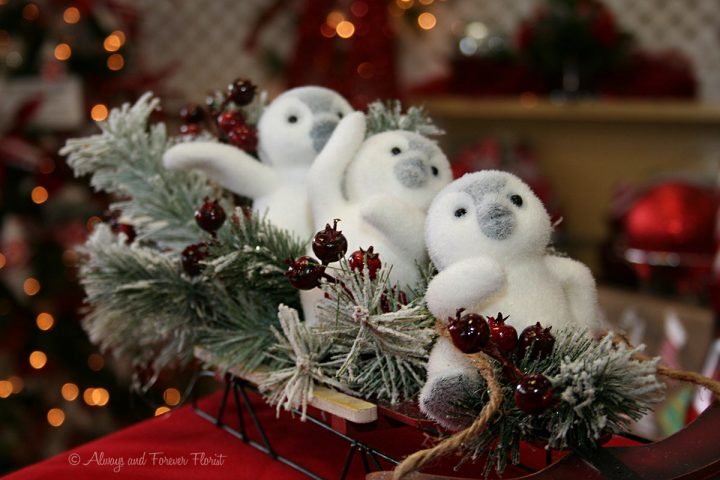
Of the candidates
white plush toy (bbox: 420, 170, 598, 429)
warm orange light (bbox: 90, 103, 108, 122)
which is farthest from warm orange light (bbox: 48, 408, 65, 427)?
white plush toy (bbox: 420, 170, 598, 429)

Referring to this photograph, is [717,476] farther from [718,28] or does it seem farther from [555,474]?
[718,28]

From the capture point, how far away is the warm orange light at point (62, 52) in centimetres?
162

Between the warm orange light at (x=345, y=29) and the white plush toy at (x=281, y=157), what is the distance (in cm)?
144

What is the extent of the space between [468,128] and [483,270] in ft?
6.24

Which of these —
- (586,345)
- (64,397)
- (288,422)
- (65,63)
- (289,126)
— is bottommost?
(64,397)

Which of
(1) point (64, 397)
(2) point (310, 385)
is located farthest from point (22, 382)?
(2) point (310, 385)

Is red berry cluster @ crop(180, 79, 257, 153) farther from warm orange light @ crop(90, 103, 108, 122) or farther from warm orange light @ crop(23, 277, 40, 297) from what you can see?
warm orange light @ crop(23, 277, 40, 297)

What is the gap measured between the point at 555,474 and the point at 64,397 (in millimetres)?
1418

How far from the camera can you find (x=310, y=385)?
0.55 meters

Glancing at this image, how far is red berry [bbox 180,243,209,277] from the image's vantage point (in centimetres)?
62

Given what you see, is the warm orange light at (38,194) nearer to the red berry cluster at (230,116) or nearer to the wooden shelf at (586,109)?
the wooden shelf at (586,109)

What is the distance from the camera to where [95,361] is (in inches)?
65.1

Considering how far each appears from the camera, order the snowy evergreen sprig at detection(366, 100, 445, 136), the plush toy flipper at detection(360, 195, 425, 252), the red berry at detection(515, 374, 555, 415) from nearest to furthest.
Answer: the red berry at detection(515, 374, 555, 415), the plush toy flipper at detection(360, 195, 425, 252), the snowy evergreen sprig at detection(366, 100, 445, 136)

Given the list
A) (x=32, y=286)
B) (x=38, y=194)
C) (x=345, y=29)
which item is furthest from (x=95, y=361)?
(x=345, y=29)
